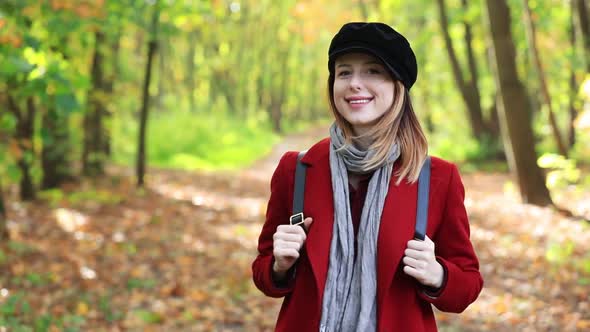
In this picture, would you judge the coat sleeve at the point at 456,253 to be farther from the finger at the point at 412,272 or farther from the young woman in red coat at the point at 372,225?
the finger at the point at 412,272

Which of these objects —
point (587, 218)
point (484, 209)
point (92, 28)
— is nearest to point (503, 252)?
point (587, 218)

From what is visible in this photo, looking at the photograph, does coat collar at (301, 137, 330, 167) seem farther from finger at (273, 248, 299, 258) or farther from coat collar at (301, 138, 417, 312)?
finger at (273, 248, 299, 258)

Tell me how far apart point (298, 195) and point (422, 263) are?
0.50m

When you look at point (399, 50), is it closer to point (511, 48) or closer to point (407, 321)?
point (407, 321)

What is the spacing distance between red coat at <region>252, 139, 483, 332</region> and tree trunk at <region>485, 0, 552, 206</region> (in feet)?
29.4

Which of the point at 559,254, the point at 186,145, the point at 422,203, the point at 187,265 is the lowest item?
the point at 186,145

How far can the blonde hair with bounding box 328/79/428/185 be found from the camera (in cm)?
212

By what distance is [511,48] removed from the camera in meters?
10.6

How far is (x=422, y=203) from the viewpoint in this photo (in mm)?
2088

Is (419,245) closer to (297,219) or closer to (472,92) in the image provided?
(297,219)

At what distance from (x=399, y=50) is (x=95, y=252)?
6899 millimetres

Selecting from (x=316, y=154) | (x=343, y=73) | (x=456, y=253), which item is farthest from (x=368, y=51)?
(x=456, y=253)

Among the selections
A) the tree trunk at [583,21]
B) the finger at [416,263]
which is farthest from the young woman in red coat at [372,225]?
the tree trunk at [583,21]

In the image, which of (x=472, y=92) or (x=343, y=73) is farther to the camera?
(x=472, y=92)
